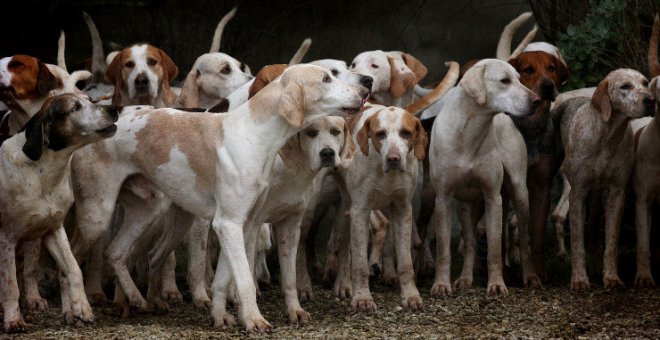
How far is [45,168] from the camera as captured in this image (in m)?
6.68

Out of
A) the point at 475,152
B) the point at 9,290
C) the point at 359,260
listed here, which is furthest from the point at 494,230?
the point at 9,290

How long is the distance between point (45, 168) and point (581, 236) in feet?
11.5

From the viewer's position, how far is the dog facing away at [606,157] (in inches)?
312

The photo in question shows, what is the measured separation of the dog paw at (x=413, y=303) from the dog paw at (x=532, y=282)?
1038 millimetres

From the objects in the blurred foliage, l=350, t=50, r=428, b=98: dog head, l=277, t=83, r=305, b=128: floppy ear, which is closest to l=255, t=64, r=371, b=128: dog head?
l=277, t=83, r=305, b=128: floppy ear

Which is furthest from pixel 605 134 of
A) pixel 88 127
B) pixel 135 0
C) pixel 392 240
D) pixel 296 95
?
pixel 135 0

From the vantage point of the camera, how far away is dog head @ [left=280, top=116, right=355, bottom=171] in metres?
6.87

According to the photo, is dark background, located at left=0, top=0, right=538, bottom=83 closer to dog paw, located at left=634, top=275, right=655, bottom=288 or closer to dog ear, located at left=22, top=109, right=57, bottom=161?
dog paw, located at left=634, top=275, right=655, bottom=288

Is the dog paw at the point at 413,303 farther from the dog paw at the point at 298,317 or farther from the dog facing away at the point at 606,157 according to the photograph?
the dog facing away at the point at 606,157

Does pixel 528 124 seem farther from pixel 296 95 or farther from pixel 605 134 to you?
pixel 296 95

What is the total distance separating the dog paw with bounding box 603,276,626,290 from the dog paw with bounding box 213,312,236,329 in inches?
102

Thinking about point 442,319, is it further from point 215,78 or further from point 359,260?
point 215,78

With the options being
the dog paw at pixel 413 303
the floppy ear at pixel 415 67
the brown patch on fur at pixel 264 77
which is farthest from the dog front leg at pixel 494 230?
the floppy ear at pixel 415 67

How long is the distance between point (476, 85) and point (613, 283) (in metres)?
1.54
